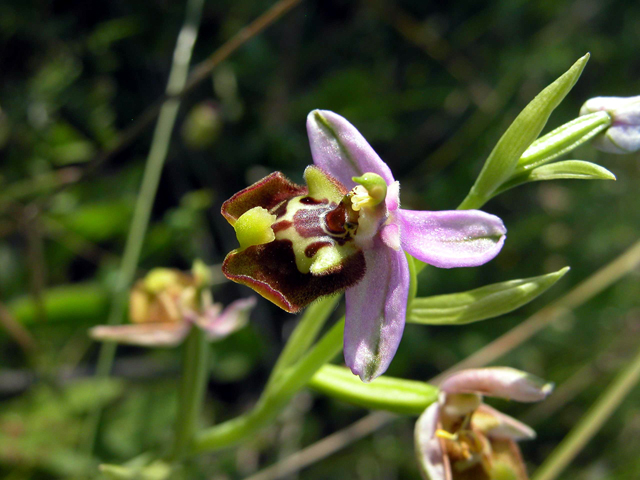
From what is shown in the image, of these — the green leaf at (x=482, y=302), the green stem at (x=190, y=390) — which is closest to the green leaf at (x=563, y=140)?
the green leaf at (x=482, y=302)

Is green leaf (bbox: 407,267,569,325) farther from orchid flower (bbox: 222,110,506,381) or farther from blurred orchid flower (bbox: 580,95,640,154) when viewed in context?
blurred orchid flower (bbox: 580,95,640,154)

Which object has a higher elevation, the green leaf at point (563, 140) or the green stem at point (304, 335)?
the green leaf at point (563, 140)

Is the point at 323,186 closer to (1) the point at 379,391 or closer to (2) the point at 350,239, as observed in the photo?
(2) the point at 350,239

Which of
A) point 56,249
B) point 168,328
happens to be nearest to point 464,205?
point 168,328

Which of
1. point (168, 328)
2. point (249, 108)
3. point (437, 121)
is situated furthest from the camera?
point (437, 121)

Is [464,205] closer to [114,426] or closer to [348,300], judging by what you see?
[348,300]

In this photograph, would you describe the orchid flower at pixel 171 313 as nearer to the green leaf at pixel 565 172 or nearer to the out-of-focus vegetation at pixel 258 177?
the out-of-focus vegetation at pixel 258 177
